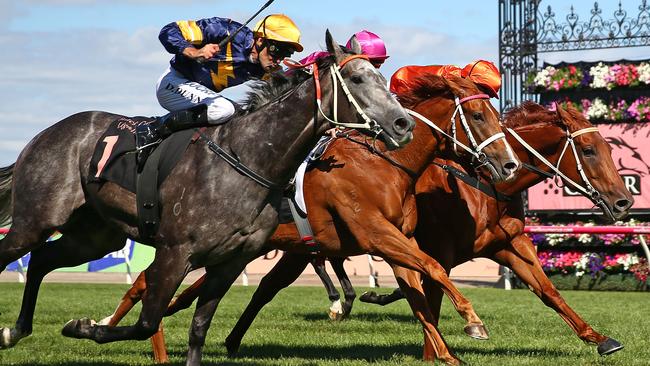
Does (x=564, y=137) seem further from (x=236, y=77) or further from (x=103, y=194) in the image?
(x=103, y=194)

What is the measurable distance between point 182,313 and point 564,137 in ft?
17.2

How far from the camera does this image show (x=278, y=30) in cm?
625

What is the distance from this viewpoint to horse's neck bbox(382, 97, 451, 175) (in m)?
7.26

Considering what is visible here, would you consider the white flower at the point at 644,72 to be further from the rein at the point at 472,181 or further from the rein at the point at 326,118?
the rein at the point at 326,118

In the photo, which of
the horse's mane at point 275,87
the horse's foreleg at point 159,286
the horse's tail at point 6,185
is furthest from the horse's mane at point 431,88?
the horse's tail at point 6,185

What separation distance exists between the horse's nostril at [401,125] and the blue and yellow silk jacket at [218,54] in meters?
1.20

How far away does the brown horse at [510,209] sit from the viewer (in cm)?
767

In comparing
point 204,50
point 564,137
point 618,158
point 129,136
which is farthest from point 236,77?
point 618,158

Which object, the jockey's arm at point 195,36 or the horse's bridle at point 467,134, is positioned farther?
the horse's bridle at point 467,134

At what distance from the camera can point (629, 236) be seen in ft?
53.7

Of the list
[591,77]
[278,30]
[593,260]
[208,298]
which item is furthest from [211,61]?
[593,260]

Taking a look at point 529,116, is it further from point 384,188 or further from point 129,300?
point 129,300

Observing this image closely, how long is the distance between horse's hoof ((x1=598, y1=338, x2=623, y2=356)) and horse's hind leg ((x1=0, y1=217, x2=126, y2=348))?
326 centimetres

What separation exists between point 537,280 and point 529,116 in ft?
4.27
